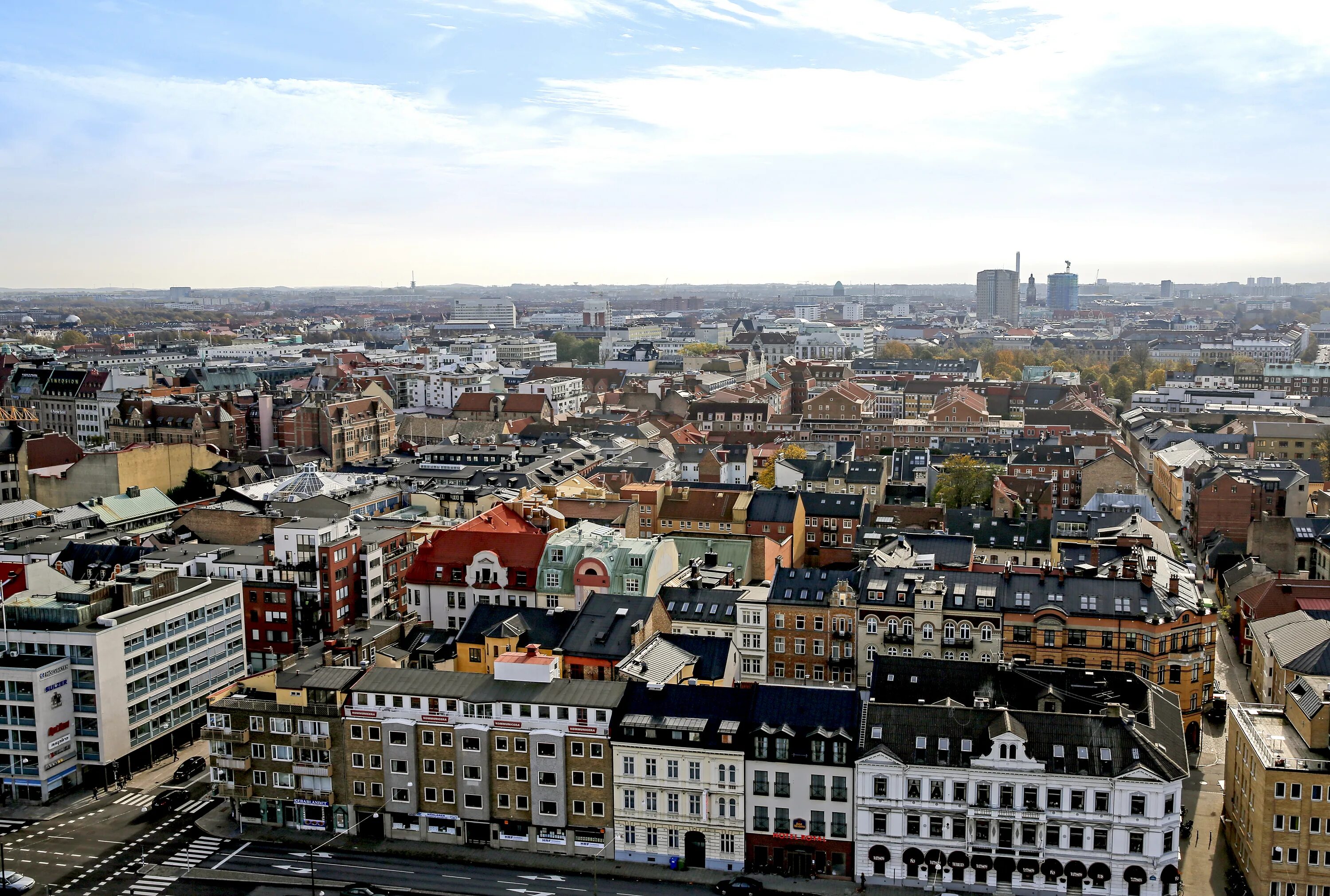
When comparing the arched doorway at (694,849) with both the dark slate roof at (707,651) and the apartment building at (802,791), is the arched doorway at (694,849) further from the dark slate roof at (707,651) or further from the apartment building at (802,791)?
the dark slate roof at (707,651)

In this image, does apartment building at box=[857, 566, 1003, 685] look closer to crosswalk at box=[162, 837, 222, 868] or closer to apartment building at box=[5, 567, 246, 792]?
crosswalk at box=[162, 837, 222, 868]

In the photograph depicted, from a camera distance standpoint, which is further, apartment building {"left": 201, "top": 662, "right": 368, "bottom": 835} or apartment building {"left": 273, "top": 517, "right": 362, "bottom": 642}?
apartment building {"left": 273, "top": 517, "right": 362, "bottom": 642}

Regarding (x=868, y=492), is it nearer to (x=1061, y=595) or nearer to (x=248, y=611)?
(x=1061, y=595)

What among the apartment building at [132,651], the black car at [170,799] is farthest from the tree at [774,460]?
the black car at [170,799]

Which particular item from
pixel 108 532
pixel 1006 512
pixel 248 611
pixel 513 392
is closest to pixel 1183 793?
pixel 1006 512

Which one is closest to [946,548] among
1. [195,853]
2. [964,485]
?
[964,485]

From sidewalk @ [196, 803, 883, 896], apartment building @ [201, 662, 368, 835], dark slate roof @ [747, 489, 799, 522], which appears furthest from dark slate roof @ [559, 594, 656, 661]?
dark slate roof @ [747, 489, 799, 522]

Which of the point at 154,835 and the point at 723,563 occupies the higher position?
the point at 723,563
